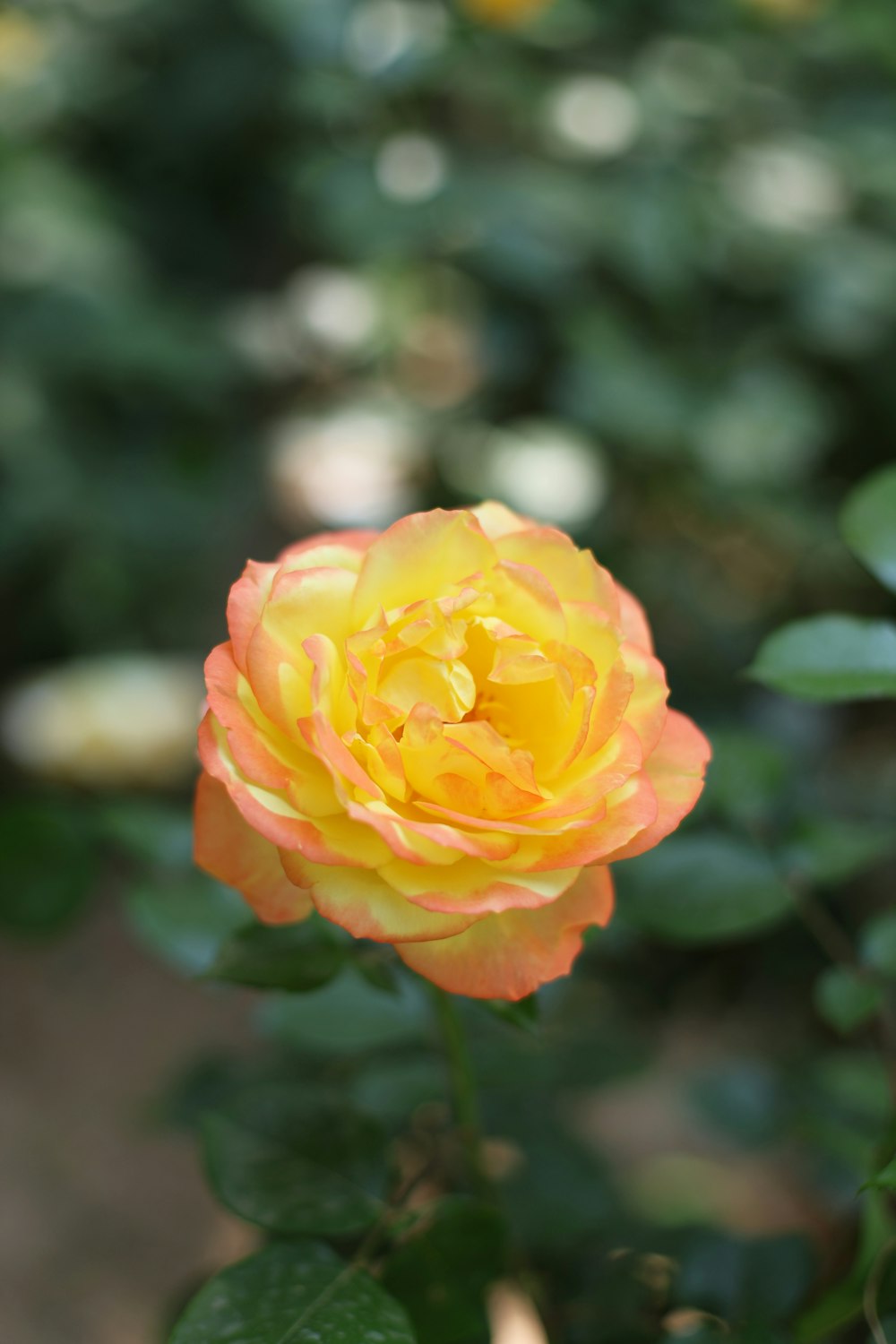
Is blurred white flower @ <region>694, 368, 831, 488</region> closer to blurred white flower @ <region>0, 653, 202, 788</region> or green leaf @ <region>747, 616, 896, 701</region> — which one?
blurred white flower @ <region>0, 653, 202, 788</region>

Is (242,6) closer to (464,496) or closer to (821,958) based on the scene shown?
(464,496)

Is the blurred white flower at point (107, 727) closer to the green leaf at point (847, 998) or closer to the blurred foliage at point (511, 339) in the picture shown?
the blurred foliage at point (511, 339)

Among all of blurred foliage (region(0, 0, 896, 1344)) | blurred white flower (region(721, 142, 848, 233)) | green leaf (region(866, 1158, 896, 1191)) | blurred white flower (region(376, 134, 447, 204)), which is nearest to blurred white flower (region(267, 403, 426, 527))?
blurred foliage (region(0, 0, 896, 1344))

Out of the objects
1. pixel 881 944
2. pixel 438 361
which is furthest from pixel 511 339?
pixel 881 944

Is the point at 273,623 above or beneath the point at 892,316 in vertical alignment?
above

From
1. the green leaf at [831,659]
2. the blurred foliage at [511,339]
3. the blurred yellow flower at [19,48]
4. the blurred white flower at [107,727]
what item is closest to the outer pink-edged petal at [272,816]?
the green leaf at [831,659]

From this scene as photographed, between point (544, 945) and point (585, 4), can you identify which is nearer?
point (544, 945)

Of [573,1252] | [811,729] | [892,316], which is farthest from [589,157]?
[573,1252]
